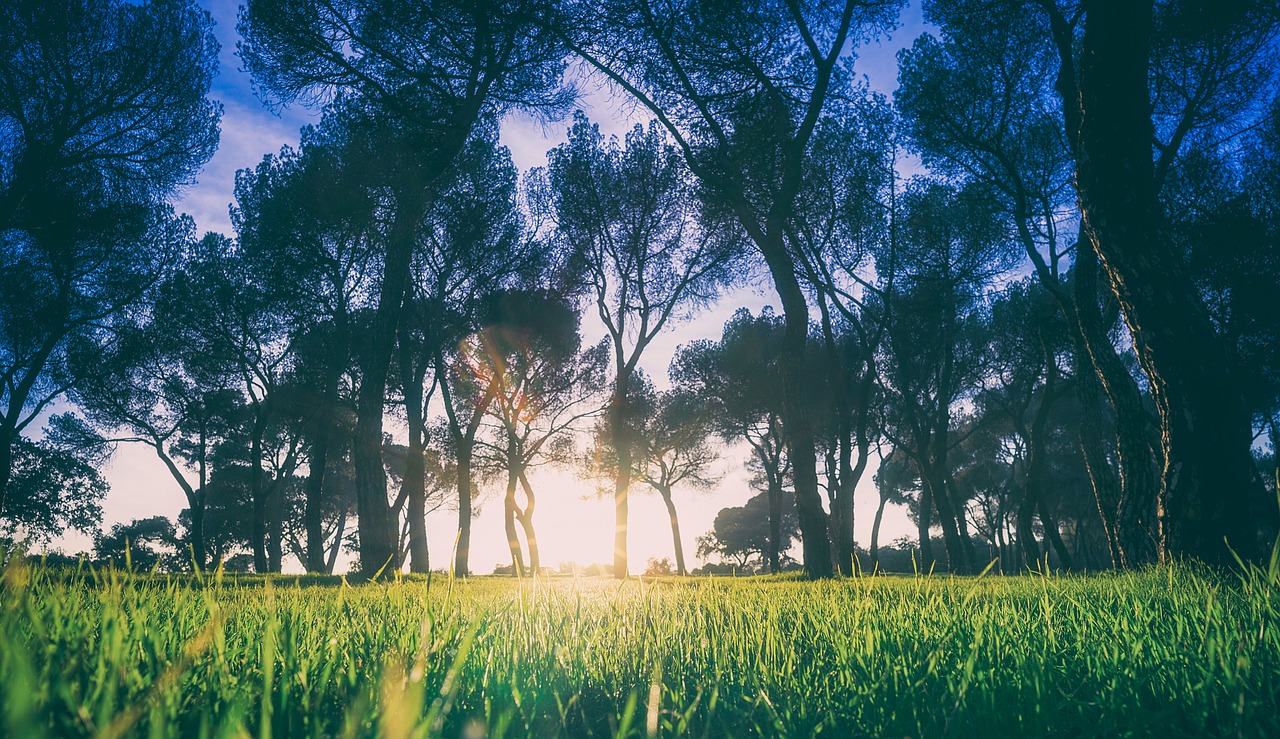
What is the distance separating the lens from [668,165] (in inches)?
742

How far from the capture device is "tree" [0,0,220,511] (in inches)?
483

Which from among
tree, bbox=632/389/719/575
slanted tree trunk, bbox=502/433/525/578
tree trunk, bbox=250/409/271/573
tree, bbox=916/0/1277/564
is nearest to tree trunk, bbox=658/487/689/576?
tree, bbox=632/389/719/575

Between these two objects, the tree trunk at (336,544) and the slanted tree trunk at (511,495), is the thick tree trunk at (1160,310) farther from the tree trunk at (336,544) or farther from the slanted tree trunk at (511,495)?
the tree trunk at (336,544)

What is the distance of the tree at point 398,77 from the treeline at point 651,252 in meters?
0.08

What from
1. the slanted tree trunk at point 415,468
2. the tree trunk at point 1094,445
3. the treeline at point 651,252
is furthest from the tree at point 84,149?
the tree trunk at point 1094,445

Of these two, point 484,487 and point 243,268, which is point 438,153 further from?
point 484,487

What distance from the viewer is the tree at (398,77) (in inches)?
412

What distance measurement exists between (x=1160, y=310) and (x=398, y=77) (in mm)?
13183

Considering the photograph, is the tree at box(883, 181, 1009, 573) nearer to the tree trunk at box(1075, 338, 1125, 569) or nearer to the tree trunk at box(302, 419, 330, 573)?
the tree trunk at box(1075, 338, 1125, 569)

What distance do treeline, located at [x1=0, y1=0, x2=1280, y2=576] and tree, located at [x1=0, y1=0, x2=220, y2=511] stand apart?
8cm

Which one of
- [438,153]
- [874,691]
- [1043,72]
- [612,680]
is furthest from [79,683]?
[1043,72]

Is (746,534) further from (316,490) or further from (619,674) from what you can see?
(619,674)

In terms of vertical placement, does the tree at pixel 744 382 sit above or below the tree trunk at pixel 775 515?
above

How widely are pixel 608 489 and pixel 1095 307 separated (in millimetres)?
24246
